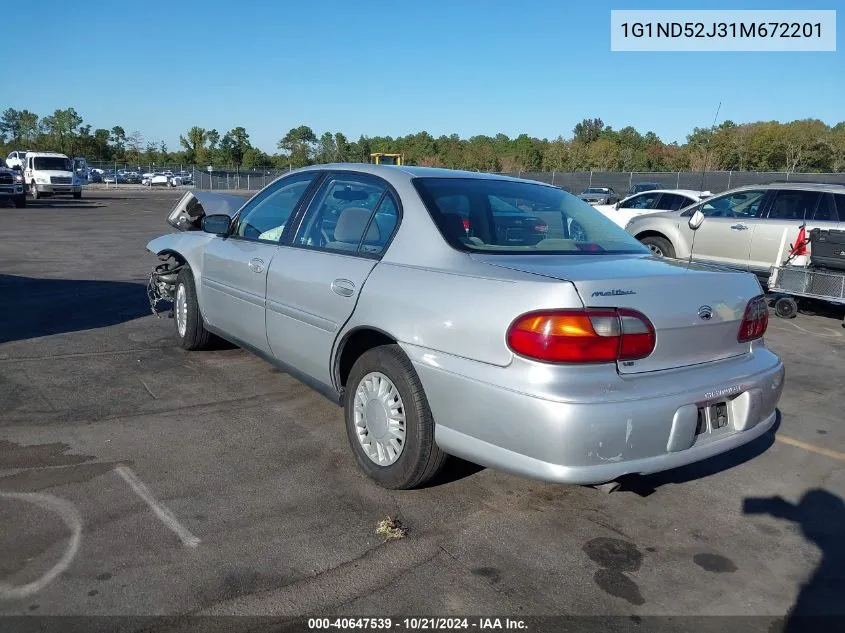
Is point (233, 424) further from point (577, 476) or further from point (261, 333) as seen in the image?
point (577, 476)

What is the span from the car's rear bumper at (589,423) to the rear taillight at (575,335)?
0.52 ft

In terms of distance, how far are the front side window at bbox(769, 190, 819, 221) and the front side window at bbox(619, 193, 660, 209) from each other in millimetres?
5691

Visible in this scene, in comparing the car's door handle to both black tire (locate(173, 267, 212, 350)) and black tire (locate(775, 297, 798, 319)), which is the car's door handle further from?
black tire (locate(775, 297, 798, 319))

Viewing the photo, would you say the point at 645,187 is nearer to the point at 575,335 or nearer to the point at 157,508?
the point at 575,335

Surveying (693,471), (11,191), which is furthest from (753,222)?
(11,191)

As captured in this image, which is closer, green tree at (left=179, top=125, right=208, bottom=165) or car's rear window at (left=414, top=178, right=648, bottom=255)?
car's rear window at (left=414, top=178, right=648, bottom=255)

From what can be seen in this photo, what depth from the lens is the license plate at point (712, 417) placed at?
3.23 m

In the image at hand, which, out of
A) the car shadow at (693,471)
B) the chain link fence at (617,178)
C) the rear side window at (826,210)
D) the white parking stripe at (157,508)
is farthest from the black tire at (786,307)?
the chain link fence at (617,178)

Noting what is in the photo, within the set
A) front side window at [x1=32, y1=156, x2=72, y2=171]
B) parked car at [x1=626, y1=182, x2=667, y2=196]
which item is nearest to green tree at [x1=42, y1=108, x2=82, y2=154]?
front side window at [x1=32, y1=156, x2=72, y2=171]

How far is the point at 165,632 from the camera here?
254cm

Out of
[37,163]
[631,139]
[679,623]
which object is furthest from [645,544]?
[631,139]

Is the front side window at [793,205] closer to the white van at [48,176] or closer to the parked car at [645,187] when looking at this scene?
the parked car at [645,187]

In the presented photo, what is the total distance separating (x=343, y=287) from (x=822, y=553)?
264cm

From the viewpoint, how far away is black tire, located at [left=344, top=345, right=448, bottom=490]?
3.39m
